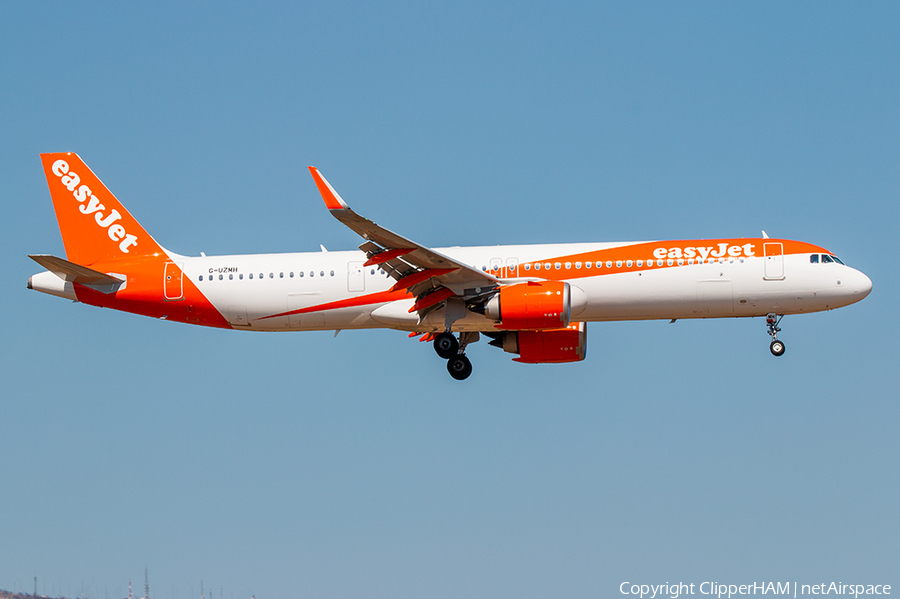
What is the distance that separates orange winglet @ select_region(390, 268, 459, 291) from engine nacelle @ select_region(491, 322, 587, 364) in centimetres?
533

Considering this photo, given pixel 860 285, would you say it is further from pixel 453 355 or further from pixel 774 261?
pixel 453 355

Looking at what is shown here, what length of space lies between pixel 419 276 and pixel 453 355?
4.22 m

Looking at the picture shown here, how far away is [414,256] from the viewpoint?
33469 mm

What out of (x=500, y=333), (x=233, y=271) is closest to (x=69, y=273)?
(x=233, y=271)

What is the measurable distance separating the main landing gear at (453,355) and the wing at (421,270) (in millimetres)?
2065

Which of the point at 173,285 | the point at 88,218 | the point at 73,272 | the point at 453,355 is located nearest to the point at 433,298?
the point at 453,355

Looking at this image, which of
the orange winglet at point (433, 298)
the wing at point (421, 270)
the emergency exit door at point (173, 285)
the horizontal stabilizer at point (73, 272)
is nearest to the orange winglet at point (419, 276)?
the wing at point (421, 270)

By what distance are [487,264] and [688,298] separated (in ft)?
21.2

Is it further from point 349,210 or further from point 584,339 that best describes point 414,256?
point 584,339

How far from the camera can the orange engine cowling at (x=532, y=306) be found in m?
33.6

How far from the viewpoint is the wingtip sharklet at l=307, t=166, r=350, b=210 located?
1184 inches

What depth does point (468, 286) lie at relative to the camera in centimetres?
3466

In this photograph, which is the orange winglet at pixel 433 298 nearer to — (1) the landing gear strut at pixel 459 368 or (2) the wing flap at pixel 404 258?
(2) the wing flap at pixel 404 258

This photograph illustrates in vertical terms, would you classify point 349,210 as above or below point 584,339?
above
